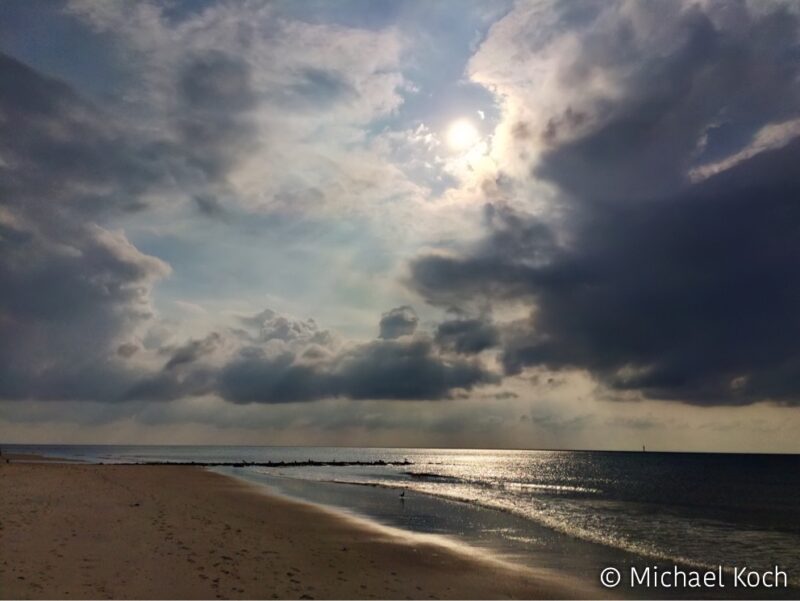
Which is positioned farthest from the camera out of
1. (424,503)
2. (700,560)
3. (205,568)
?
(424,503)

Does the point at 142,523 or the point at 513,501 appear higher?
the point at 142,523

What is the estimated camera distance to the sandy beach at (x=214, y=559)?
14656mm

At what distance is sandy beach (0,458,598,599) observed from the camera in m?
14.7

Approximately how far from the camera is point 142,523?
24109mm

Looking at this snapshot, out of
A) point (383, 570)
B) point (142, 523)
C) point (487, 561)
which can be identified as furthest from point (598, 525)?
point (142, 523)

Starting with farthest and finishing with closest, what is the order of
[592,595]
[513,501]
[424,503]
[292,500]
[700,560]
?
[513,501] → [424,503] → [292,500] → [700,560] → [592,595]

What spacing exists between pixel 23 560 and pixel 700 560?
97.7 feet

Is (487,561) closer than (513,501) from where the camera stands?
Yes

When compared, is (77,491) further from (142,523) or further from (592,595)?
(592,595)

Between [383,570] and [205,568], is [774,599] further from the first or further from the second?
[205,568]

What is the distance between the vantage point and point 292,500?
47.2 metres

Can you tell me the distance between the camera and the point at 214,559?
18.3m

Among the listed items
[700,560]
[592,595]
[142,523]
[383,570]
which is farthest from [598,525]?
[142,523]

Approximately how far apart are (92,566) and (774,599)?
24095mm
